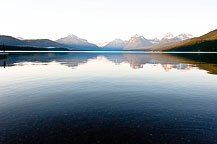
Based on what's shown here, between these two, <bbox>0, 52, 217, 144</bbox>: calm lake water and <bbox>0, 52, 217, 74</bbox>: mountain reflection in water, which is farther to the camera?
<bbox>0, 52, 217, 74</bbox>: mountain reflection in water

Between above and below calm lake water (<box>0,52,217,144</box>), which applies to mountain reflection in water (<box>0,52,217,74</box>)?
above

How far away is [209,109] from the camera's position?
58.2 ft

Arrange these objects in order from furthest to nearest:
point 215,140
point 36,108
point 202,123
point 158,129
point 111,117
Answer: point 36,108 → point 111,117 → point 202,123 → point 158,129 → point 215,140

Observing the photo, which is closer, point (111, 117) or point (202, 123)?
point (202, 123)

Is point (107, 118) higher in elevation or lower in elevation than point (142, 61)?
lower

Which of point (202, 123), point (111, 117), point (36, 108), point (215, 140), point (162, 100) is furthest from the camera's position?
point (162, 100)

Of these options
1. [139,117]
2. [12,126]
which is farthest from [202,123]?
[12,126]

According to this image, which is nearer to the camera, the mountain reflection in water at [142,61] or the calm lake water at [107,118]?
the calm lake water at [107,118]

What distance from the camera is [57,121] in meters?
14.4

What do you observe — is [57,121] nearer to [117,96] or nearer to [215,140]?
[117,96]

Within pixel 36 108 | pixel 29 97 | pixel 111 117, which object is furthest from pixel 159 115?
pixel 29 97

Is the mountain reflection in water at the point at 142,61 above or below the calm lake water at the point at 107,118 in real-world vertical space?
above

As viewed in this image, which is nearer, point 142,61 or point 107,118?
point 107,118

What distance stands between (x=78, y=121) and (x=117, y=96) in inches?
361
